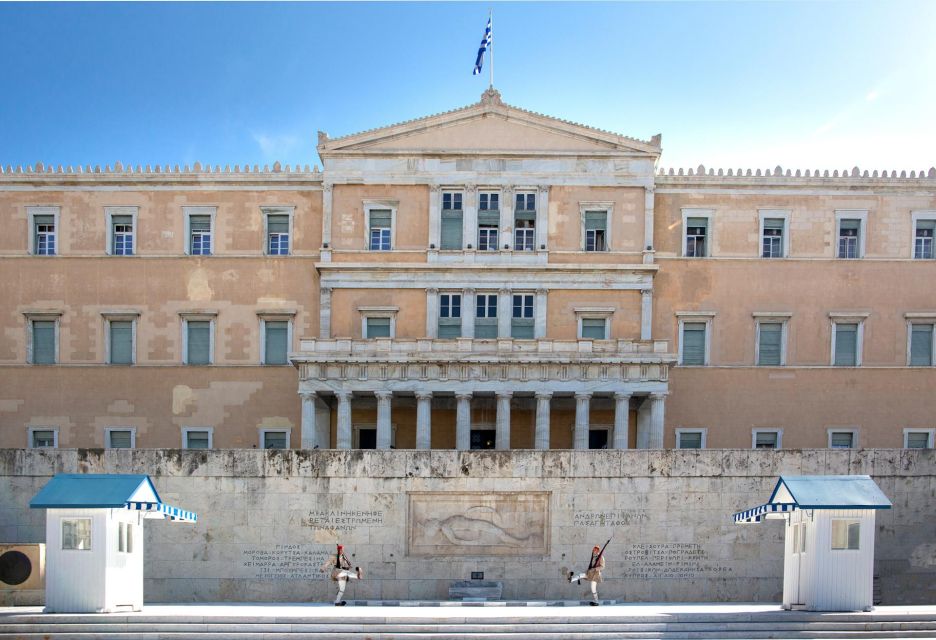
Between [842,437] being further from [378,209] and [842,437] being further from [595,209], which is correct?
[378,209]

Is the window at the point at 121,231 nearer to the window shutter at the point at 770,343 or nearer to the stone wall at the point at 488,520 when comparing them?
the stone wall at the point at 488,520

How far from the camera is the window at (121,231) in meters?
39.8

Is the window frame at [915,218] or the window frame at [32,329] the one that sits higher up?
the window frame at [915,218]

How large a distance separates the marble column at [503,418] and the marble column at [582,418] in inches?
98.5

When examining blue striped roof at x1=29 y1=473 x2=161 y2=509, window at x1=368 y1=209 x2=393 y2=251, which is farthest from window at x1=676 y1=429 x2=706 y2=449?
blue striped roof at x1=29 y1=473 x2=161 y2=509

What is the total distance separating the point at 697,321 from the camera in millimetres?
39188

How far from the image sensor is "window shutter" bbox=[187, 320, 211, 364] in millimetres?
39366

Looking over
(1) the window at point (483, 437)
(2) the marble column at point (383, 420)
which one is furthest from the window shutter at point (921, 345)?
(2) the marble column at point (383, 420)

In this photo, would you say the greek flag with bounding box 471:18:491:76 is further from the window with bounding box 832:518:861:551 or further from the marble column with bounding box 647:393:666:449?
the window with bounding box 832:518:861:551

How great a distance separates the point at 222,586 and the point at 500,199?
20142mm

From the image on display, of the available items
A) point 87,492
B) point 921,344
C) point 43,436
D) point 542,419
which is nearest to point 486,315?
point 542,419

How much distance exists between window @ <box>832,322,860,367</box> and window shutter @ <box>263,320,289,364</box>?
22.0 m

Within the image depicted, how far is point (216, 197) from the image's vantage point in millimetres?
39781

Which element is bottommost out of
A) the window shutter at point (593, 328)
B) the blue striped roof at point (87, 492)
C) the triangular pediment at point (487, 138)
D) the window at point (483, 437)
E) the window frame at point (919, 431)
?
the window at point (483, 437)
